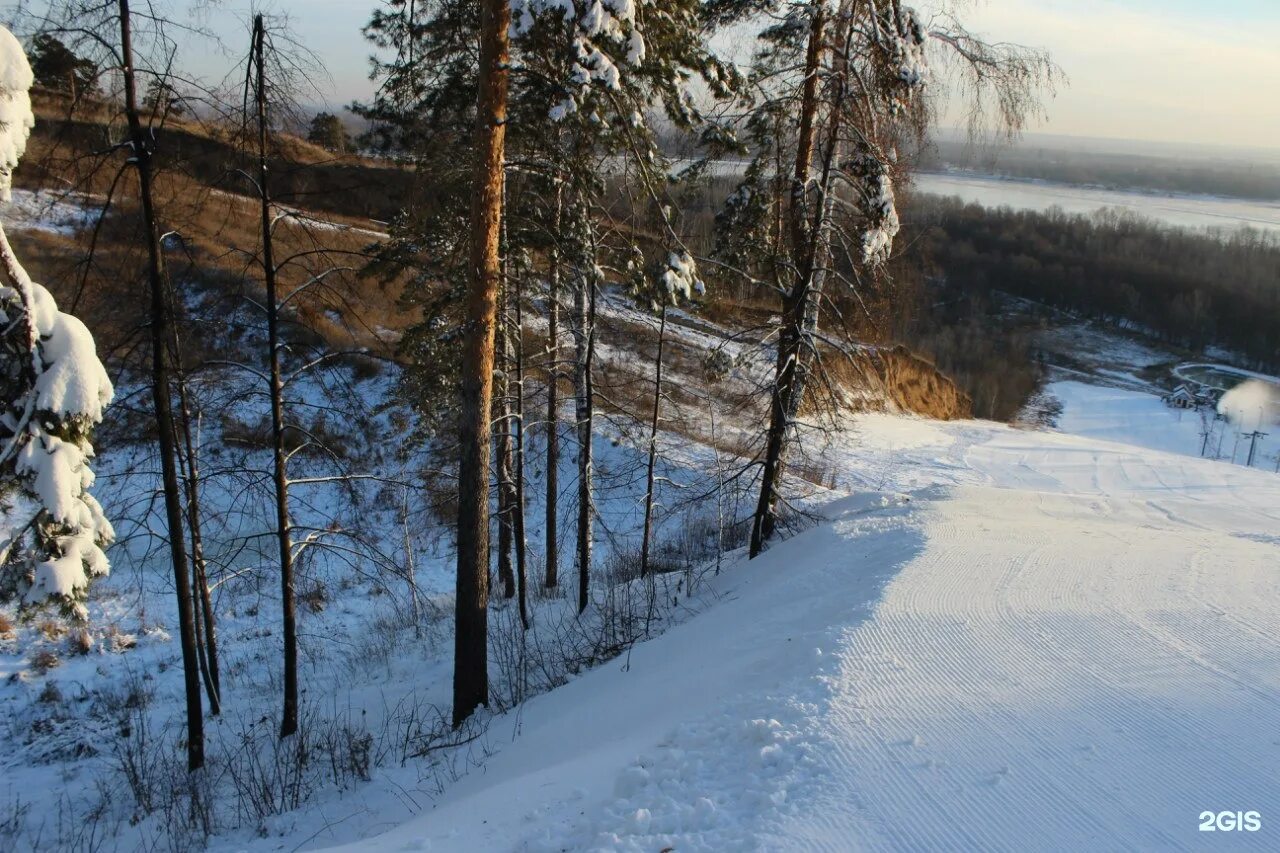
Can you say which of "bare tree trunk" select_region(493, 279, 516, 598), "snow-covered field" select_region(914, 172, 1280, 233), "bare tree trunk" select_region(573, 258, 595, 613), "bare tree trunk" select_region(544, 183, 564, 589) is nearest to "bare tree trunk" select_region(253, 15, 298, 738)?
"bare tree trunk" select_region(493, 279, 516, 598)

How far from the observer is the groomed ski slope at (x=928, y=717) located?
3.49 meters

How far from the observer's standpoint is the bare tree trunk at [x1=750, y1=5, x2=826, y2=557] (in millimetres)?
9055

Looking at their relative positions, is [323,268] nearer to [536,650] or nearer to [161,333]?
[161,333]

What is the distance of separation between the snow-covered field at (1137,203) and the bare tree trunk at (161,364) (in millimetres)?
111306

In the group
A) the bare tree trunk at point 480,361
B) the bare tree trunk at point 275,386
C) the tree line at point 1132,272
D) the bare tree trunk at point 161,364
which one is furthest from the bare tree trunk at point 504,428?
the tree line at point 1132,272

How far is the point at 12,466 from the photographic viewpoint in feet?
17.9

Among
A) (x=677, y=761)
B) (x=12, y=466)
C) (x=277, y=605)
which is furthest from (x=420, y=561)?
(x=677, y=761)

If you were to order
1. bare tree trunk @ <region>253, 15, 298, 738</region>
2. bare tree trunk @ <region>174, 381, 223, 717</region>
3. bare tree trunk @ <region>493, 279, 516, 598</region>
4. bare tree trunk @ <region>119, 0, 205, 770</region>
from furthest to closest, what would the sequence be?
1. bare tree trunk @ <region>493, 279, 516, 598</region>
2. bare tree trunk @ <region>174, 381, 223, 717</region>
3. bare tree trunk @ <region>253, 15, 298, 738</region>
4. bare tree trunk @ <region>119, 0, 205, 770</region>

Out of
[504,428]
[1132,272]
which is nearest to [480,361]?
[504,428]

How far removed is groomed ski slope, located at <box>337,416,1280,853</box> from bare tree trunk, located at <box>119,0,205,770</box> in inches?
136

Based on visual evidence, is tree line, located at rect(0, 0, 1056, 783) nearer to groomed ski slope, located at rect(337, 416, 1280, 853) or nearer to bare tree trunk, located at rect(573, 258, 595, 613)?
bare tree trunk, located at rect(573, 258, 595, 613)

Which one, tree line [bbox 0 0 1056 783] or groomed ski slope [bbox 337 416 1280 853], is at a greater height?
tree line [bbox 0 0 1056 783]

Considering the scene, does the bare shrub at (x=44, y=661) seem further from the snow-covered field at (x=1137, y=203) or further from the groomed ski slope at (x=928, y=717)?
the snow-covered field at (x=1137, y=203)

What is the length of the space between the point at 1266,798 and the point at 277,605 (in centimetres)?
1609
